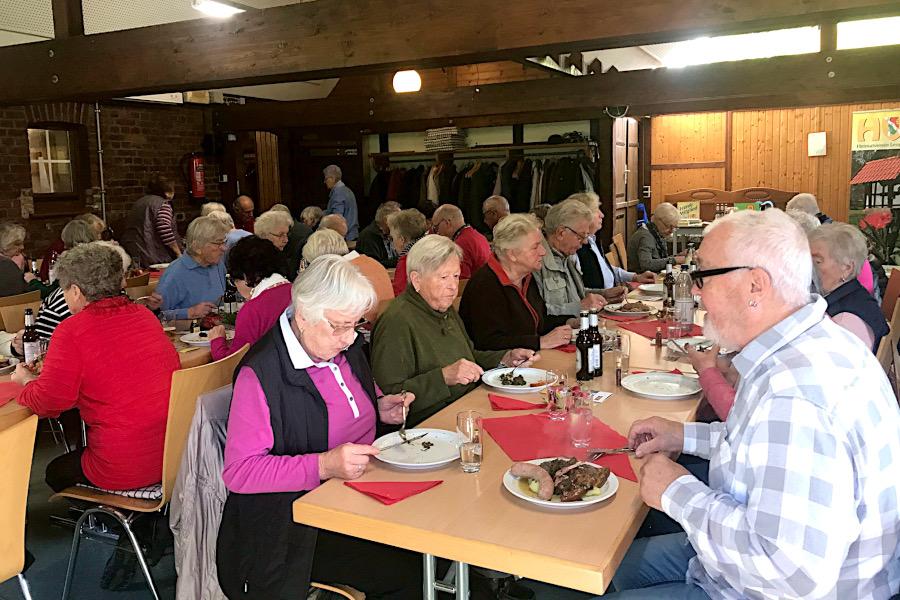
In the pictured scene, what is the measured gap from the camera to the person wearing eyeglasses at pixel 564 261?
15.7ft

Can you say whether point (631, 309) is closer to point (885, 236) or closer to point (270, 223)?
point (270, 223)

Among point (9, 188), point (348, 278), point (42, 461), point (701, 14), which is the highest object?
point (701, 14)

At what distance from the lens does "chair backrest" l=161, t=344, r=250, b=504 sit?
2748 mm

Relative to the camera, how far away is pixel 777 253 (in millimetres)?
1687

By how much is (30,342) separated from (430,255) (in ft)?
6.32

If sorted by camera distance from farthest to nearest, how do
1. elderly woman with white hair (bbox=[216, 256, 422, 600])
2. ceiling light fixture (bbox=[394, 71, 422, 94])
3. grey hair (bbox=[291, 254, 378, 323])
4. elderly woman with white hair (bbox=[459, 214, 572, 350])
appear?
ceiling light fixture (bbox=[394, 71, 422, 94]) < elderly woman with white hair (bbox=[459, 214, 572, 350]) < grey hair (bbox=[291, 254, 378, 323]) < elderly woman with white hair (bbox=[216, 256, 422, 600])

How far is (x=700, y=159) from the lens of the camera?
13164 mm

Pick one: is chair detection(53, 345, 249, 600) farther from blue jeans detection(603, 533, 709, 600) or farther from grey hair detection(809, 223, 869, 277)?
grey hair detection(809, 223, 869, 277)

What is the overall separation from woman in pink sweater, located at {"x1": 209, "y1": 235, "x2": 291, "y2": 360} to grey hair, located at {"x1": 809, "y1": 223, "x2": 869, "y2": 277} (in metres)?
2.44

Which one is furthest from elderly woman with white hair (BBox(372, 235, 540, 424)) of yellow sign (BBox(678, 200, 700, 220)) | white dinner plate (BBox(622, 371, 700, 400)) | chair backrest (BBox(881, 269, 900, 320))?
yellow sign (BBox(678, 200, 700, 220))

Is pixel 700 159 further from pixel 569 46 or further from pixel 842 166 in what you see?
pixel 569 46

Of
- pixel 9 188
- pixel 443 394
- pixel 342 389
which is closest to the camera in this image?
pixel 342 389

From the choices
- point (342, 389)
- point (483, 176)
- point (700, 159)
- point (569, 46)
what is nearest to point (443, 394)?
point (342, 389)

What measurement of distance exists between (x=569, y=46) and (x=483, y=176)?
25.3ft
